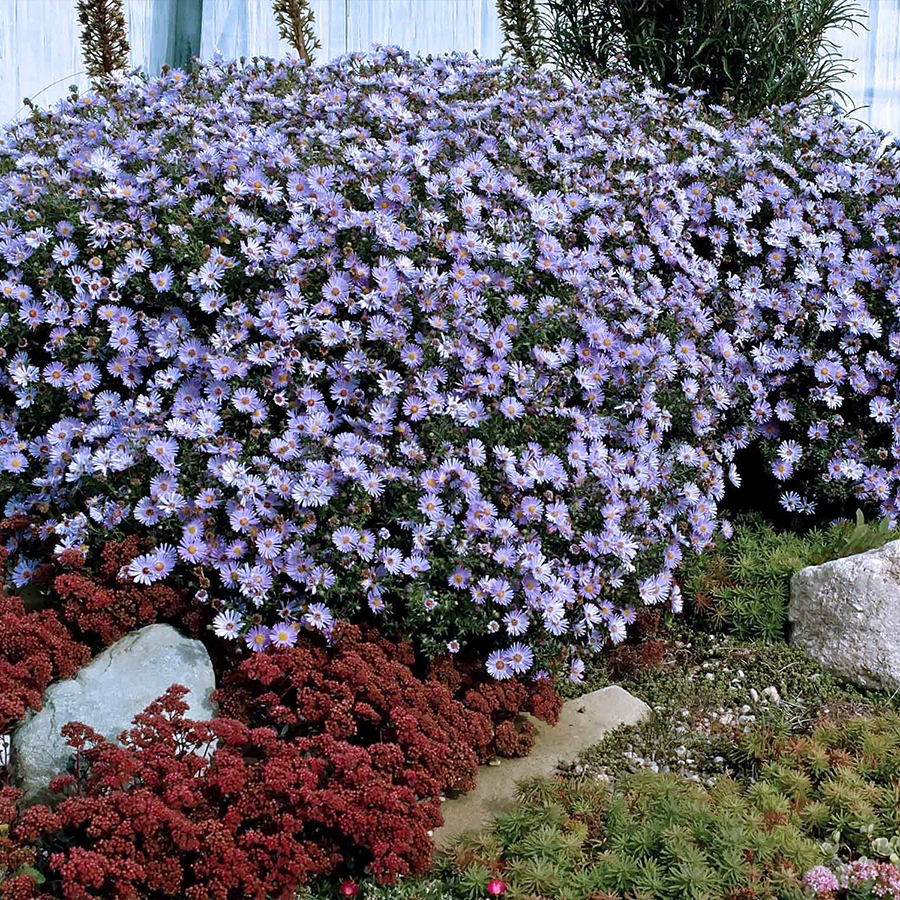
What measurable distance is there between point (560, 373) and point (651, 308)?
502 mm

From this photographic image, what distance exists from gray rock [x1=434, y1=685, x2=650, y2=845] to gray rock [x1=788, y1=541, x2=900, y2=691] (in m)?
0.71

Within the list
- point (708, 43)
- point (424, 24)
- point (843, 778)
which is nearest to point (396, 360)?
point (843, 778)

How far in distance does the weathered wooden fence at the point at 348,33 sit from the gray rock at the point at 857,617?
6.57m

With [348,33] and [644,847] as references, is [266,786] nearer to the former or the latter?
[644,847]

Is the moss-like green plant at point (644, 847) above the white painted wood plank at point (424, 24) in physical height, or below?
below

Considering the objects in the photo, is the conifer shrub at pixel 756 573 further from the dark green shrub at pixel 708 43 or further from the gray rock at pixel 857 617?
the dark green shrub at pixel 708 43

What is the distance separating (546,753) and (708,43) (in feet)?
13.8

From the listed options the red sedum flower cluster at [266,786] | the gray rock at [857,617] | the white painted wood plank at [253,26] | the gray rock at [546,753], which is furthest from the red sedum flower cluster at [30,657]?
the white painted wood plank at [253,26]

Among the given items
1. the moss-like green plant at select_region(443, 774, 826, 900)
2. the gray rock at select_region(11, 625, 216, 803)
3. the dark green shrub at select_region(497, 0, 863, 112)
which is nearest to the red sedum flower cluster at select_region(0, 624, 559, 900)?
the gray rock at select_region(11, 625, 216, 803)

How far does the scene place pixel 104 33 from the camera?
289 inches

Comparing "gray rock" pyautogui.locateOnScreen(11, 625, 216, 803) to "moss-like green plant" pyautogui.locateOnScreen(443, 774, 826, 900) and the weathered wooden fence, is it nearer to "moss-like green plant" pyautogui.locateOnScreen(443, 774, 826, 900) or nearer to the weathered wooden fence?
"moss-like green plant" pyautogui.locateOnScreen(443, 774, 826, 900)

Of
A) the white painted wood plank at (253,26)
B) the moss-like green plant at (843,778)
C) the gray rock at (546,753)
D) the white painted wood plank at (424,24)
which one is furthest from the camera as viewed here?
the white painted wood plank at (424,24)

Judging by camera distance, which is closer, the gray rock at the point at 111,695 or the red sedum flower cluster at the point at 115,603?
the gray rock at the point at 111,695

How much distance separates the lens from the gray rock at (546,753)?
115 inches
